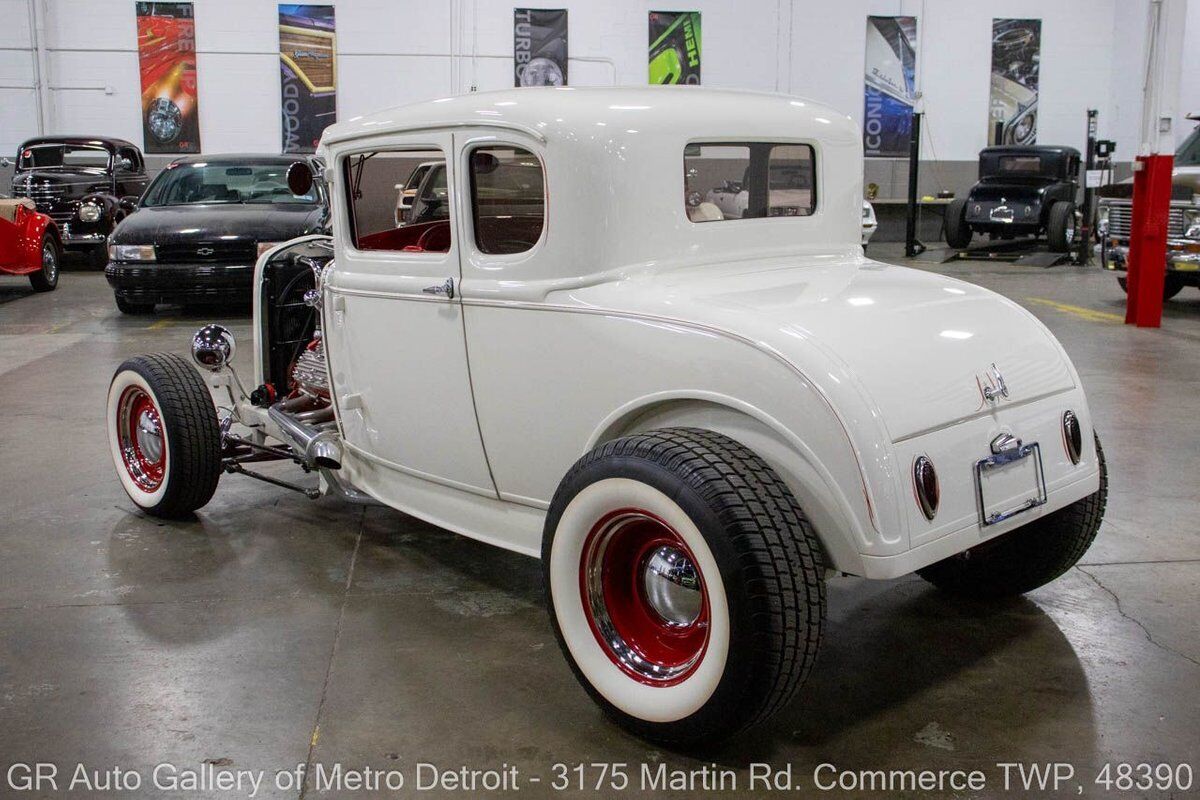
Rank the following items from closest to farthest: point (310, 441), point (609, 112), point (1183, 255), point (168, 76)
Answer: point (609, 112)
point (310, 441)
point (1183, 255)
point (168, 76)

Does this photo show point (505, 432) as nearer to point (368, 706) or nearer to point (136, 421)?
point (368, 706)

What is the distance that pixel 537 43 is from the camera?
17.6 m

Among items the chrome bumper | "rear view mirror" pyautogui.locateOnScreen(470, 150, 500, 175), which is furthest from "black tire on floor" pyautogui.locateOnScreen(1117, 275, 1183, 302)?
"rear view mirror" pyautogui.locateOnScreen(470, 150, 500, 175)

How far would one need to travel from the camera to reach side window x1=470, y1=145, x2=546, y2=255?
3240 millimetres

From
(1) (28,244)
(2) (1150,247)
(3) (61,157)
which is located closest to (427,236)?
(2) (1150,247)

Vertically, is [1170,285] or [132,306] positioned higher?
[1170,285]

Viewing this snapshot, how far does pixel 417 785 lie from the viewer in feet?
8.31

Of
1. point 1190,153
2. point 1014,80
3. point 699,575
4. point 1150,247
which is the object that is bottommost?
point 699,575

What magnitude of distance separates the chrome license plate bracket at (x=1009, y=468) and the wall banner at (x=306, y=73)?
15.8m

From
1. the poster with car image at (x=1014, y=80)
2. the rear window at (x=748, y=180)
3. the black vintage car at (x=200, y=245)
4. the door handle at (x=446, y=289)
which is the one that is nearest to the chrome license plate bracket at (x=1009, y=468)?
the rear window at (x=748, y=180)

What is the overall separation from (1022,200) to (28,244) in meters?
12.9

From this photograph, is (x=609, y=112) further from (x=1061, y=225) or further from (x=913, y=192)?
(x=913, y=192)

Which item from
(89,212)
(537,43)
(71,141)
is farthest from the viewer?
(537,43)

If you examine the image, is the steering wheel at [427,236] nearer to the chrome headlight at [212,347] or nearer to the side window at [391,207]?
the side window at [391,207]
